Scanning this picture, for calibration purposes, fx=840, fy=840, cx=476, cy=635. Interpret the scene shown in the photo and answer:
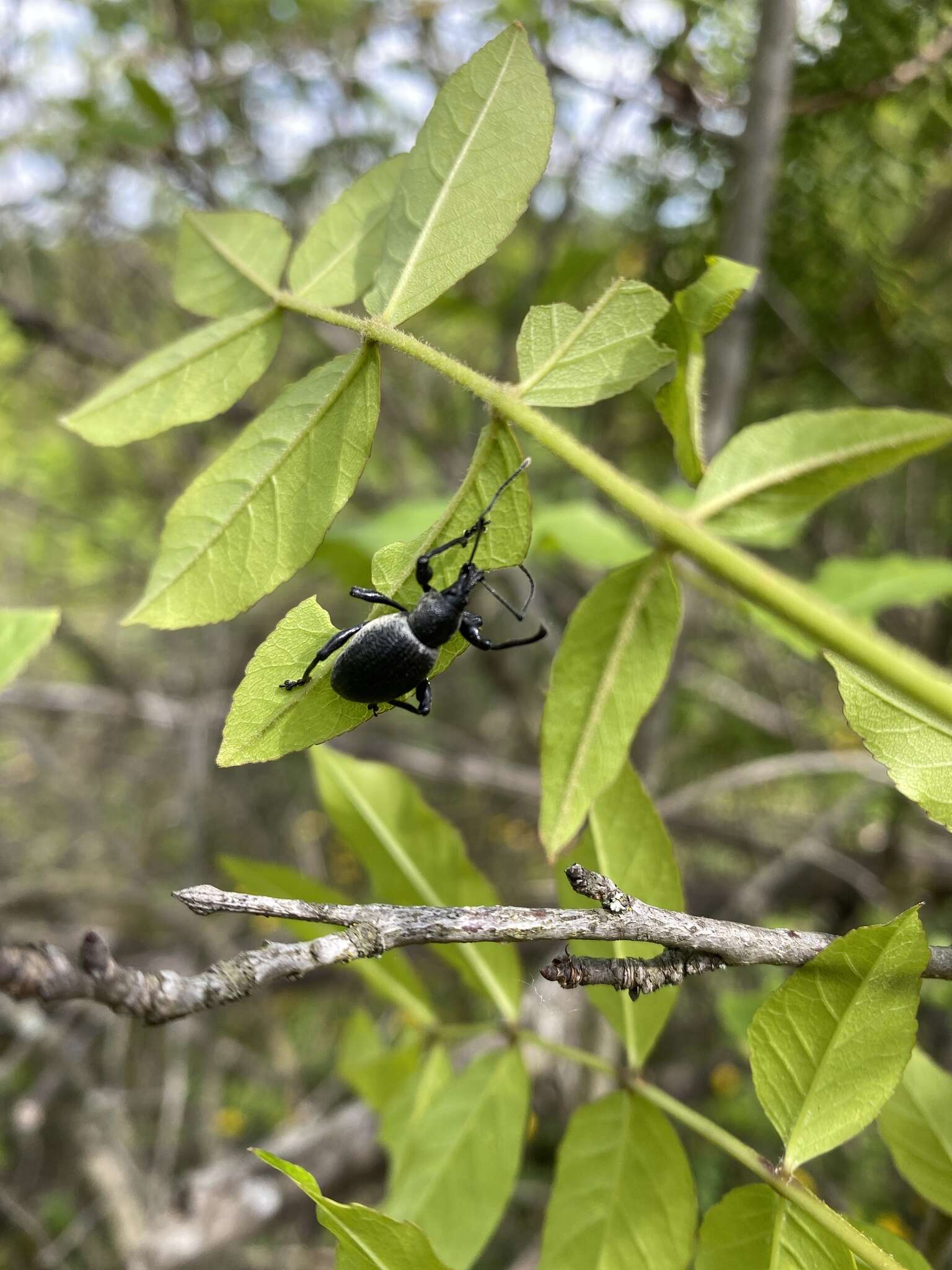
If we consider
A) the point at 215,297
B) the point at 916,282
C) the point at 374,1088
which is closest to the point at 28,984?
the point at 215,297

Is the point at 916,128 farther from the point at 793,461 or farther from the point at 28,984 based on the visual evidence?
the point at 28,984

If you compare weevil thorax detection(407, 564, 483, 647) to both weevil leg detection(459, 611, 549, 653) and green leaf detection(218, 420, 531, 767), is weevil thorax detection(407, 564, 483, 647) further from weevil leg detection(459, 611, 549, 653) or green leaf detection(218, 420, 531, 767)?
green leaf detection(218, 420, 531, 767)

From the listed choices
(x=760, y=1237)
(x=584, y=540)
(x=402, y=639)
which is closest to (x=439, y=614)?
(x=402, y=639)

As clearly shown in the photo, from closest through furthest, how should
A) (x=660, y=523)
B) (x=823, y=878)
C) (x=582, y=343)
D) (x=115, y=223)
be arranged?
1. (x=660, y=523)
2. (x=582, y=343)
3. (x=823, y=878)
4. (x=115, y=223)

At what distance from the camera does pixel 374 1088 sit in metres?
1.86

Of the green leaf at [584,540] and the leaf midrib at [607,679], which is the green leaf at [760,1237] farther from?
the green leaf at [584,540]

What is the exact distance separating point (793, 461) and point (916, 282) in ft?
10.2

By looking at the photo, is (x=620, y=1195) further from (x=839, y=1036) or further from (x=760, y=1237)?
(x=839, y=1036)

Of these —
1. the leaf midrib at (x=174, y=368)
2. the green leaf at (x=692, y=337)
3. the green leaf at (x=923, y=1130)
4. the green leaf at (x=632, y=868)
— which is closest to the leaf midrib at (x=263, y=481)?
the leaf midrib at (x=174, y=368)

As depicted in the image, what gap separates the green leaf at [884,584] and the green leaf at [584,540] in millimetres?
633

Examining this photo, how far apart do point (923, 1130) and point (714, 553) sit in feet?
2.89

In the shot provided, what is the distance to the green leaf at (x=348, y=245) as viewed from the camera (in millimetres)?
1347

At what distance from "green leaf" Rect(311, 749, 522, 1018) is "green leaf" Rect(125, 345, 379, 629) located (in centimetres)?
45

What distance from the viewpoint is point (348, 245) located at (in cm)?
135
